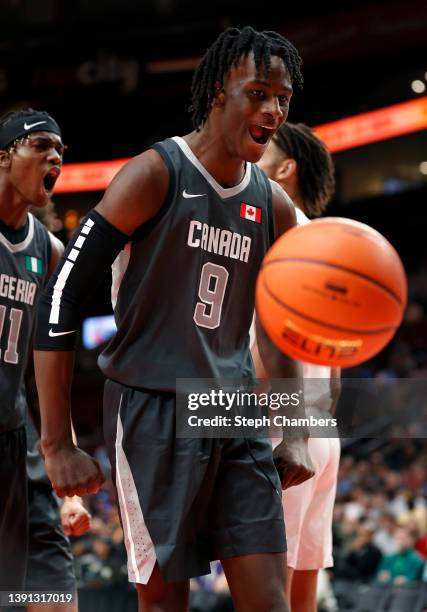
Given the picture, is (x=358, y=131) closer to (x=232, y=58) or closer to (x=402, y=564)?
(x=402, y=564)

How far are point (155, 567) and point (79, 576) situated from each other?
9.22m

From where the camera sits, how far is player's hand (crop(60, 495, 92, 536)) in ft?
14.0

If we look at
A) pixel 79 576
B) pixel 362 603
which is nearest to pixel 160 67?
pixel 79 576

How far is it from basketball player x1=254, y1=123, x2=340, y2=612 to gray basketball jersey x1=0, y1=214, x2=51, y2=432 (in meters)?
1.04

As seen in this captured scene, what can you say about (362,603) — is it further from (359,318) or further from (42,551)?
(359,318)

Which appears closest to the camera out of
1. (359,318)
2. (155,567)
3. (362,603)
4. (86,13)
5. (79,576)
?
(359,318)

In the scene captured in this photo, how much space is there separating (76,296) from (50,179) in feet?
4.41

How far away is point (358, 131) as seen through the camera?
17.8 meters

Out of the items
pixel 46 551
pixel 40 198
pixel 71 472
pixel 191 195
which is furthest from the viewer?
pixel 46 551

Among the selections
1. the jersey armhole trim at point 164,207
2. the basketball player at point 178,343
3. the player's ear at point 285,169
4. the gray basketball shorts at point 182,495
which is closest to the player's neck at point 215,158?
the basketball player at point 178,343

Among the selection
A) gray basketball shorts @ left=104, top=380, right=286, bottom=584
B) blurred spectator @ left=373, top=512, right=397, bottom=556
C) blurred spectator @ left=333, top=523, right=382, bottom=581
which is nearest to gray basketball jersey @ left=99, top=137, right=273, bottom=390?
gray basketball shorts @ left=104, top=380, right=286, bottom=584

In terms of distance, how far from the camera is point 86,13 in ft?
71.8

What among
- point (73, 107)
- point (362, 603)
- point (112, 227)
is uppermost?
point (73, 107)

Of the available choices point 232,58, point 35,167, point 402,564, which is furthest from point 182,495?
point 402,564
